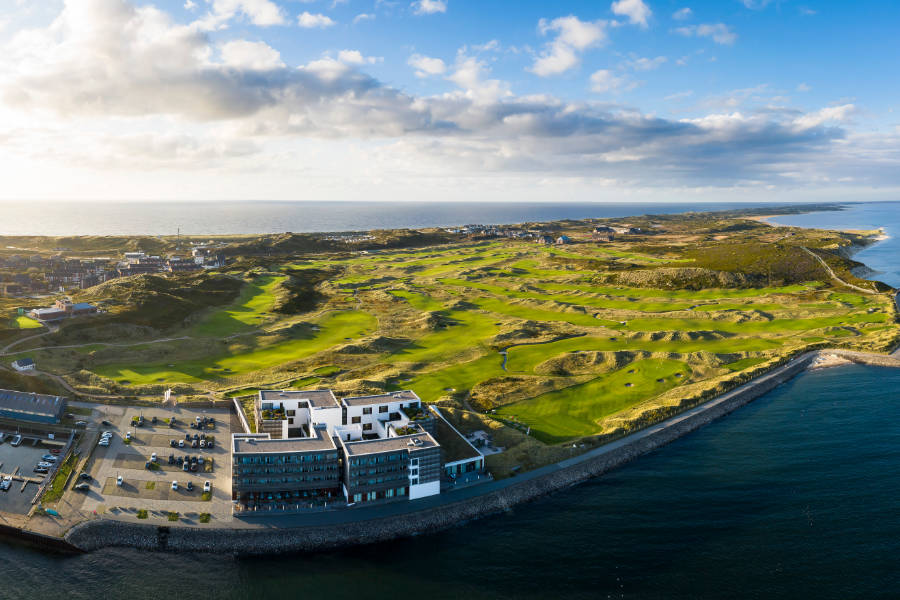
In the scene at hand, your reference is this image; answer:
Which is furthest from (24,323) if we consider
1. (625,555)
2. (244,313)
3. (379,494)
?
(625,555)

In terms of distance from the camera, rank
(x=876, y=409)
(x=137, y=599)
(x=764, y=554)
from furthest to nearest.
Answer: (x=876, y=409) → (x=764, y=554) → (x=137, y=599)

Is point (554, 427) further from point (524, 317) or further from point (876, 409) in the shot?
point (524, 317)

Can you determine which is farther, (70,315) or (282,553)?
(70,315)

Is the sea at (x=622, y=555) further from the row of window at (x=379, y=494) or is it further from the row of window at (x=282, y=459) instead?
the row of window at (x=282, y=459)

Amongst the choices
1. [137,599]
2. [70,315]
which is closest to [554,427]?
[137,599]

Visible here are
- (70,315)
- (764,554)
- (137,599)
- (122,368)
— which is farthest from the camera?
(70,315)

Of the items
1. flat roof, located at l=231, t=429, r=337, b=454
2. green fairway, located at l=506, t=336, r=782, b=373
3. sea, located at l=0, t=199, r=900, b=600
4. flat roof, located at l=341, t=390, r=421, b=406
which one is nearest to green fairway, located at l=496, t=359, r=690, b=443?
green fairway, located at l=506, t=336, r=782, b=373

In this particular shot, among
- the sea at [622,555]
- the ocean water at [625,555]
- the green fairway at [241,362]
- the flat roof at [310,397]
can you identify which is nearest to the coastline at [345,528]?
the sea at [622,555]
